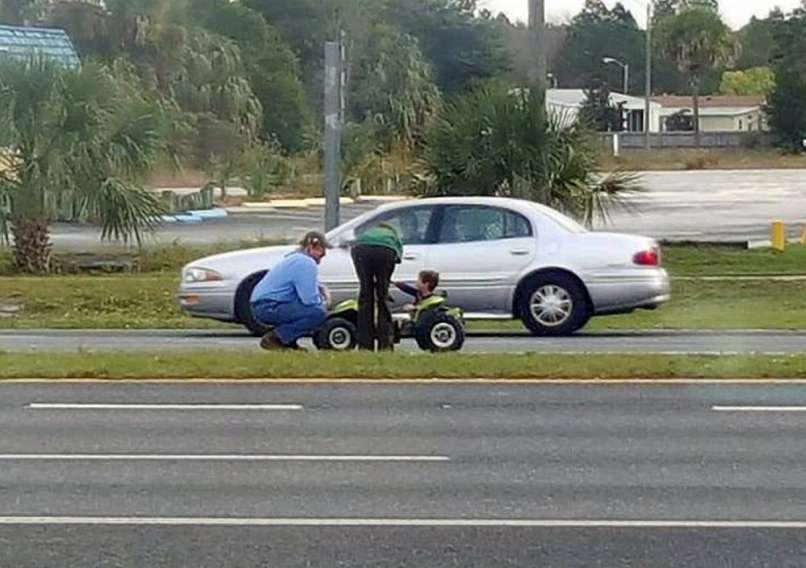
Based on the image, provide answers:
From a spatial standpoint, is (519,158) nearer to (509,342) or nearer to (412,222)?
(412,222)

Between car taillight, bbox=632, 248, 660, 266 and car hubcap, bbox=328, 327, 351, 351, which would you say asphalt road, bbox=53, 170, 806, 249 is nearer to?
car taillight, bbox=632, 248, 660, 266

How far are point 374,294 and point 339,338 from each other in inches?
32.6

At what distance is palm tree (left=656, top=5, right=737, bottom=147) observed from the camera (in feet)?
350

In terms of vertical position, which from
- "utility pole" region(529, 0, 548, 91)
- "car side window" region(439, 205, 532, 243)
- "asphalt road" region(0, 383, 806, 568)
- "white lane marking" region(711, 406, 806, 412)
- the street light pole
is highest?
the street light pole

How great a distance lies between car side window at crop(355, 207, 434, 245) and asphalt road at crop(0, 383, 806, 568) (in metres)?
5.43

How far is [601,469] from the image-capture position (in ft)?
32.5

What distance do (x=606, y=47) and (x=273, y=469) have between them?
122 metres

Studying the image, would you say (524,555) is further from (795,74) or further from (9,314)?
(795,74)

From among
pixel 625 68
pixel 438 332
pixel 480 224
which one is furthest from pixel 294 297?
pixel 625 68

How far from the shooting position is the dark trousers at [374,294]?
48.6 ft

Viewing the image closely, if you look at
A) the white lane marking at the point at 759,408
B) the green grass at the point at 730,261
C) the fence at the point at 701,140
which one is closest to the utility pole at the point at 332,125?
the green grass at the point at 730,261

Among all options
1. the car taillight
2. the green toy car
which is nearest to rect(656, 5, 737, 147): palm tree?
the car taillight

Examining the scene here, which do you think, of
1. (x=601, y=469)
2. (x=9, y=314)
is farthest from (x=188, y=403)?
(x=9, y=314)

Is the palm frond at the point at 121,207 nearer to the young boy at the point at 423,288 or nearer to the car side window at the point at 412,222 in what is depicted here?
the car side window at the point at 412,222
